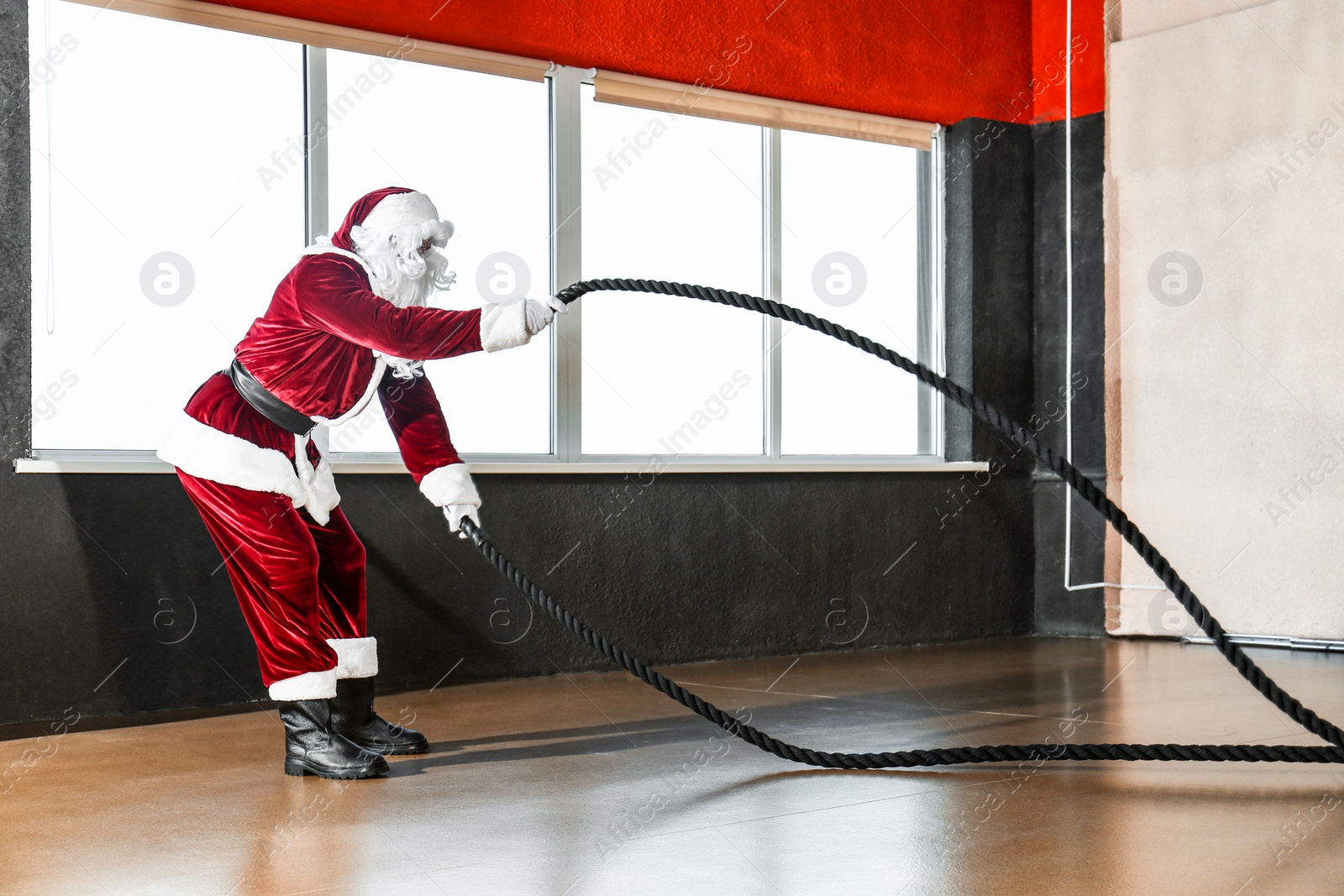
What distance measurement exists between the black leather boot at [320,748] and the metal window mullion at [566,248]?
204cm

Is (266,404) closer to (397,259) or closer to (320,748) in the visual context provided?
(397,259)

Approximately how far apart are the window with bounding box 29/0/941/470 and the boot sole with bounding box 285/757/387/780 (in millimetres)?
1447

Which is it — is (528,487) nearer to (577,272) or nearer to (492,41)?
(577,272)

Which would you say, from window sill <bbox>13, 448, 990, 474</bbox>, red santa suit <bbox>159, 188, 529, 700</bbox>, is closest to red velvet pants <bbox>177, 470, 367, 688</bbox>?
red santa suit <bbox>159, 188, 529, 700</bbox>

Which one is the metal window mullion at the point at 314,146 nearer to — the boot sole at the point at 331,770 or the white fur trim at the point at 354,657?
the white fur trim at the point at 354,657

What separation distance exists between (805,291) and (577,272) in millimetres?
1141

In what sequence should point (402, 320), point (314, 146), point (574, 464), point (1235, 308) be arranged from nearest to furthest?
1. point (402, 320)
2. point (314, 146)
3. point (574, 464)
4. point (1235, 308)

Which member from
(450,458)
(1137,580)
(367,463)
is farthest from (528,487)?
(1137,580)

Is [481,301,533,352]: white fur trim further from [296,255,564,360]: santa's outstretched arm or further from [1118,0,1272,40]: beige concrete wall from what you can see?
[1118,0,1272,40]: beige concrete wall

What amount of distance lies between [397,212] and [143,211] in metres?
1.39

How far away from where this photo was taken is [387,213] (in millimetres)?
3082

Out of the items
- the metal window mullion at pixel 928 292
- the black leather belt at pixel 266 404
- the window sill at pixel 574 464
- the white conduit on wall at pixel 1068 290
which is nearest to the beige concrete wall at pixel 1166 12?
the white conduit on wall at pixel 1068 290

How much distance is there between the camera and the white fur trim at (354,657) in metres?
3.13

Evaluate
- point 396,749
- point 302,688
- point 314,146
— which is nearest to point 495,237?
point 314,146
